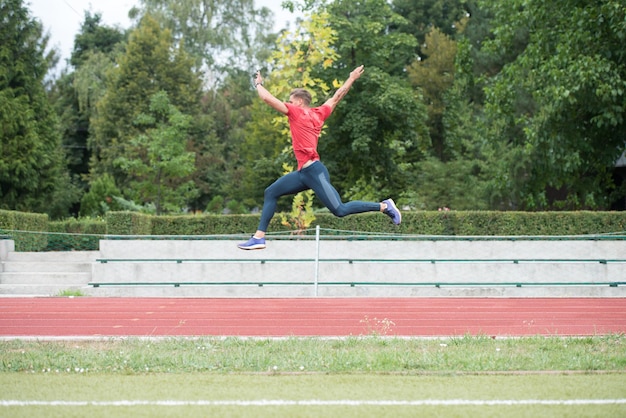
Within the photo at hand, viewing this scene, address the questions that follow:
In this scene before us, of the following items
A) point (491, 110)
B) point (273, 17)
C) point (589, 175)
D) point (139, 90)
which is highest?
point (273, 17)

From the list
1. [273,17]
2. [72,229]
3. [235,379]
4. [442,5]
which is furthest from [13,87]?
[235,379]

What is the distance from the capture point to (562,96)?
23203 mm

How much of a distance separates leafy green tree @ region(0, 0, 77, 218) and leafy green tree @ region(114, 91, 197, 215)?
11.6 ft

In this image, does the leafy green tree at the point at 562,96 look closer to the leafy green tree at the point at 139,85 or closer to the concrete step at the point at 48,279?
the concrete step at the point at 48,279

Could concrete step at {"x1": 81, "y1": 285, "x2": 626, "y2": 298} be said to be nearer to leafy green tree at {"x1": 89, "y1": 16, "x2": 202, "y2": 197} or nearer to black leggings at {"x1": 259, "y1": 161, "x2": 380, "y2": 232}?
black leggings at {"x1": 259, "y1": 161, "x2": 380, "y2": 232}

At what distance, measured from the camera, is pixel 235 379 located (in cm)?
793

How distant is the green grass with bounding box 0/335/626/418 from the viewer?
21.5ft

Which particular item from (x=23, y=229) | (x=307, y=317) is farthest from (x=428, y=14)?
(x=307, y=317)

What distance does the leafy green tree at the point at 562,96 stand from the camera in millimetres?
23328

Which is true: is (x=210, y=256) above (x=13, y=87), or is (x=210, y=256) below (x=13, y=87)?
below

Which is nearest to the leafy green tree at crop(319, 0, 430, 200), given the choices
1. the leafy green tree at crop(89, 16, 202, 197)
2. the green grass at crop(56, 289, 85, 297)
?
the green grass at crop(56, 289, 85, 297)

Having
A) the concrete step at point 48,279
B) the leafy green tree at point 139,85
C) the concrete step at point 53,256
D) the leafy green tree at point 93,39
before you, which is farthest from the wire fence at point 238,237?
the leafy green tree at point 93,39

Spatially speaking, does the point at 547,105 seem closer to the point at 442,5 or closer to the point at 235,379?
the point at 235,379

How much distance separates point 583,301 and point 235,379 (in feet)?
35.1
